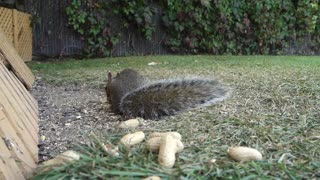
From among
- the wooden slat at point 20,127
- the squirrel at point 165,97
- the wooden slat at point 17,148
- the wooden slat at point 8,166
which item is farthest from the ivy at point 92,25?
the wooden slat at point 8,166

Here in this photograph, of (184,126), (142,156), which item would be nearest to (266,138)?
(184,126)

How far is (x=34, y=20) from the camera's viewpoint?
8055mm

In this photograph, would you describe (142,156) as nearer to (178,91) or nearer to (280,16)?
(178,91)

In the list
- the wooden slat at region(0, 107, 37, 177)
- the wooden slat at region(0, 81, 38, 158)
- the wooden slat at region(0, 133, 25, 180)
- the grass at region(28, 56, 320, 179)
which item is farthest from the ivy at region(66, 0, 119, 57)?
the wooden slat at region(0, 133, 25, 180)

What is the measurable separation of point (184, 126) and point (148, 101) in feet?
1.05

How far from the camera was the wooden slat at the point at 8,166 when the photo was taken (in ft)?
4.08

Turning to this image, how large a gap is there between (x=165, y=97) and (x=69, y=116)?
561mm

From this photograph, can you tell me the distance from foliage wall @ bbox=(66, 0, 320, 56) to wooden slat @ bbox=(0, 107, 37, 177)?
22.3 feet

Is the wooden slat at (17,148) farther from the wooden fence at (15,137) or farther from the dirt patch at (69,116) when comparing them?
the dirt patch at (69,116)

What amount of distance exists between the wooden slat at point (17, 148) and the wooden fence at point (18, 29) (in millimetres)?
5492

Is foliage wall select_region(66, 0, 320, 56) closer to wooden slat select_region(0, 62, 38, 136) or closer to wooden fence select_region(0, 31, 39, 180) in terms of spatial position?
wooden fence select_region(0, 31, 39, 180)

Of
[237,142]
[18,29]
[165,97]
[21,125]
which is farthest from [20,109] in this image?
[18,29]

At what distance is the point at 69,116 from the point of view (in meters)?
2.35

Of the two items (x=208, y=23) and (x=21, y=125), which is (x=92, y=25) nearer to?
(x=208, y=23)
